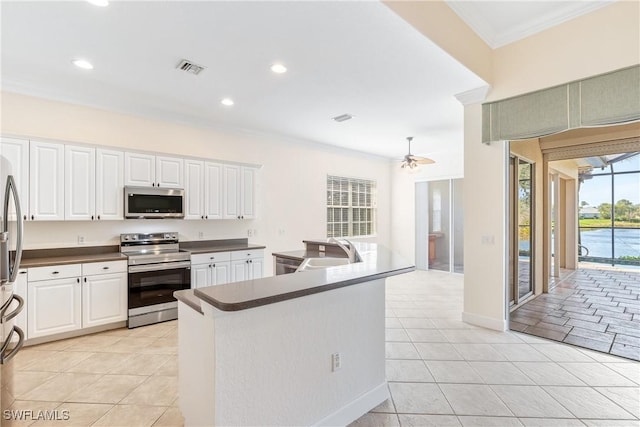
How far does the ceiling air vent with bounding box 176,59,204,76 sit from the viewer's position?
2.99 metres

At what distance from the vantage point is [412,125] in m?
4.98

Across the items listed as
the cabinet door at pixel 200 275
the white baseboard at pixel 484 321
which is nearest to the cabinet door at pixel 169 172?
the cabinet door at pixel 200 275

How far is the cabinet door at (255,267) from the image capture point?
4742mm

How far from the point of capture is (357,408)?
2.01 metres

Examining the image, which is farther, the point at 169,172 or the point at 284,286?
the point at 169,172

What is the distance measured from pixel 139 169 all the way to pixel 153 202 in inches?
17.7

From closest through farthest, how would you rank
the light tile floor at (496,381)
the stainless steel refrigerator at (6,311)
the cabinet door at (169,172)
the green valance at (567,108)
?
the stainless steel refrigerator at (6,311)
the light tile floor at (496,381)
the green valance at (567,108)
the cabinet door at (169,172)

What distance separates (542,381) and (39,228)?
5256 millimetres

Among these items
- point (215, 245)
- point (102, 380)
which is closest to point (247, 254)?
point (215, 245)

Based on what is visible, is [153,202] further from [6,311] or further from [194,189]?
[6,311]

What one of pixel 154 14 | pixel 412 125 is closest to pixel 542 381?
pixel 412 125

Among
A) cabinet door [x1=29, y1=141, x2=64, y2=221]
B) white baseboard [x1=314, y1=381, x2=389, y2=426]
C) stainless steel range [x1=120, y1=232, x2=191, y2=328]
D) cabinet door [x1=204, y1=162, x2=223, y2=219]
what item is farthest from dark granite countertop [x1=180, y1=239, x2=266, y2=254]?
white baseboard [x1=314, y1=381, x2=389, y2=426]

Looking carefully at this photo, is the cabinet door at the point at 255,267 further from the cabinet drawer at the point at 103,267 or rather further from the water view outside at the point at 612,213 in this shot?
the water view outside at the point at 612,213

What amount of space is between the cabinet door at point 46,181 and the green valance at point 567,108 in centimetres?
486
